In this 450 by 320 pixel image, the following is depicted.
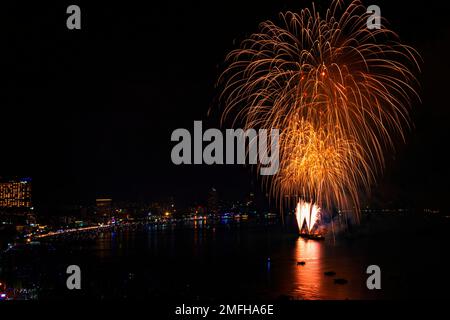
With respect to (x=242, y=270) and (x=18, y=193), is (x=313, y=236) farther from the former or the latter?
(x=18, y=193)

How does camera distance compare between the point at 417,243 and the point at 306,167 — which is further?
the point at 417,243

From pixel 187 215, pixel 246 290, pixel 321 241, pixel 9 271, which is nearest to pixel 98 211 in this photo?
pixel 187 215

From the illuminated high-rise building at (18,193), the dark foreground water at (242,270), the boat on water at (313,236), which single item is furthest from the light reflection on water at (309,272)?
the illuminated high-rise building at (18,193)

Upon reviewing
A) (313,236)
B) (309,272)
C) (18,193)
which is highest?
(18,193)

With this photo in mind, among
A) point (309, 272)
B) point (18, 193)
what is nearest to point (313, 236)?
point (309, 272)
